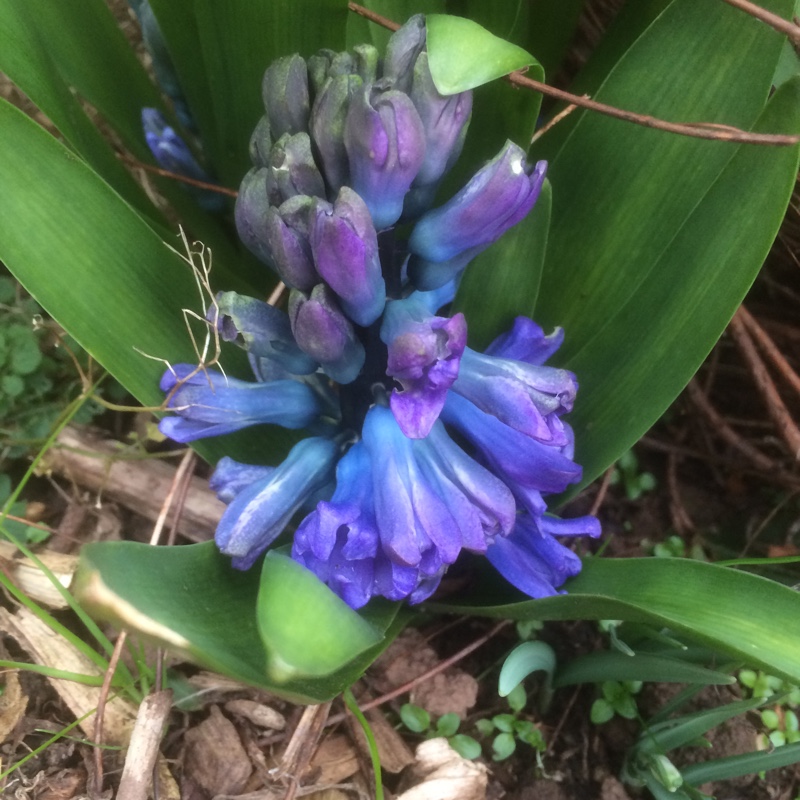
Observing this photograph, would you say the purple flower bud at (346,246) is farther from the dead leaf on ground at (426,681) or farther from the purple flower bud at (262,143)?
the dead leaf on ground at (426,681)

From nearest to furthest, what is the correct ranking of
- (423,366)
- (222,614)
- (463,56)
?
1. (463,56)
2. (423,366)
3. (222,614)

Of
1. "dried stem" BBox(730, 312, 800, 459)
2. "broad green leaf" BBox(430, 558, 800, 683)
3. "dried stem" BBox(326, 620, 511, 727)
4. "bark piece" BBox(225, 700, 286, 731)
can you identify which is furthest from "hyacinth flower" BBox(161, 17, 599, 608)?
"dried stem" BBox(730, 312, 800, 459)

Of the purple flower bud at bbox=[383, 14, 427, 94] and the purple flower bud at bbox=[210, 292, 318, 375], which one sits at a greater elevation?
the purple flower bud at bbox=[383, 14, 427, 94]

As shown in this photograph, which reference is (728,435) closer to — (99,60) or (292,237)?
(292,237)

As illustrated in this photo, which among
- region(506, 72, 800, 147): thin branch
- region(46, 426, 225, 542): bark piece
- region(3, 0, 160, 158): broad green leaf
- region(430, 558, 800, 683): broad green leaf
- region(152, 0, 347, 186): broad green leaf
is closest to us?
region(430, 558, 800, 683): broad green leaf

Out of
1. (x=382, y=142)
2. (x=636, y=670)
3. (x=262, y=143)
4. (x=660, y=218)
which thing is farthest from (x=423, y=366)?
(x=636, y=670)

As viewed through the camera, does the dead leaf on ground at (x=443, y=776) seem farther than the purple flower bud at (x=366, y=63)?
Yes

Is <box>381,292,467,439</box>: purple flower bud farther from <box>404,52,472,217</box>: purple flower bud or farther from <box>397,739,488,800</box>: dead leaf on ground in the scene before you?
<box>397,739,488,800</box>: dead leaf on ground

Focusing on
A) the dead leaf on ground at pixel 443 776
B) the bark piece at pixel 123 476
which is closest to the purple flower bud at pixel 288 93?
A: the bark piece at pixel 123 476
